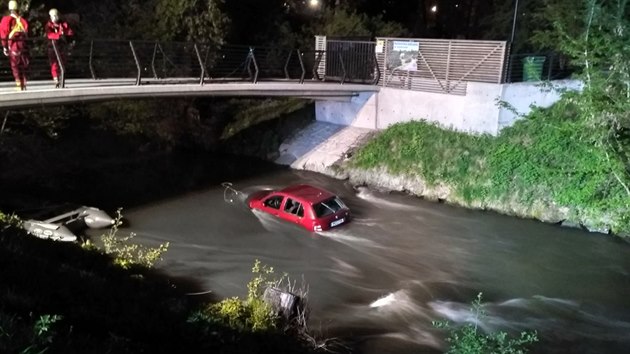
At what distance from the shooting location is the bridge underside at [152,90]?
1545 cm

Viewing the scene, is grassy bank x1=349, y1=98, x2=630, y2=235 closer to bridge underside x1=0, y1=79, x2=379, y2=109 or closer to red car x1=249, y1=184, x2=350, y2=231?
bridge underside x1=0, y1=79, x2=379, y2=109

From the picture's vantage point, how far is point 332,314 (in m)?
13.4

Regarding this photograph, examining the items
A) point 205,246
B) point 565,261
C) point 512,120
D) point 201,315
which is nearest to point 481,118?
point 512,120

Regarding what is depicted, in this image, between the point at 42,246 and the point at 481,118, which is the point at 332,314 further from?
the point at 481,118

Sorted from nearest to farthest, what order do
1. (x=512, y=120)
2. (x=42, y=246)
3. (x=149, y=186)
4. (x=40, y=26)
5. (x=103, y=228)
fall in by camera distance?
(x=42, y=246)
(x=103, y=228)
(x=40, y=26)
(x=512, y=120)
(x=149, y=186)

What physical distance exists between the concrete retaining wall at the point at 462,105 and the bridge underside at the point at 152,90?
2.65ft

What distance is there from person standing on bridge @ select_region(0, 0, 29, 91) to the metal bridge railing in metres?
0.69

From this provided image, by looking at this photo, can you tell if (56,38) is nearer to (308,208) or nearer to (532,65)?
(308,208)

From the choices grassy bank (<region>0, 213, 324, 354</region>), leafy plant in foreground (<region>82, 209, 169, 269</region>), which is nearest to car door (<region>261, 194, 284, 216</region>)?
leafy plant in foreground (<region>82, 209, 169, 269</region>)

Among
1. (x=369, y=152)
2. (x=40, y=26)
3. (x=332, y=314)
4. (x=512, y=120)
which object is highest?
(x=40, y=26)

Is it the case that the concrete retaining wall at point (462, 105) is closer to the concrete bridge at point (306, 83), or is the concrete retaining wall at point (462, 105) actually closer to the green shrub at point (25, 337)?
the concrete bridge at point (306, 83)

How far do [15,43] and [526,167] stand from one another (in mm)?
16352

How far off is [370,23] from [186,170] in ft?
42.5

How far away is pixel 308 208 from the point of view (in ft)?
57.6
